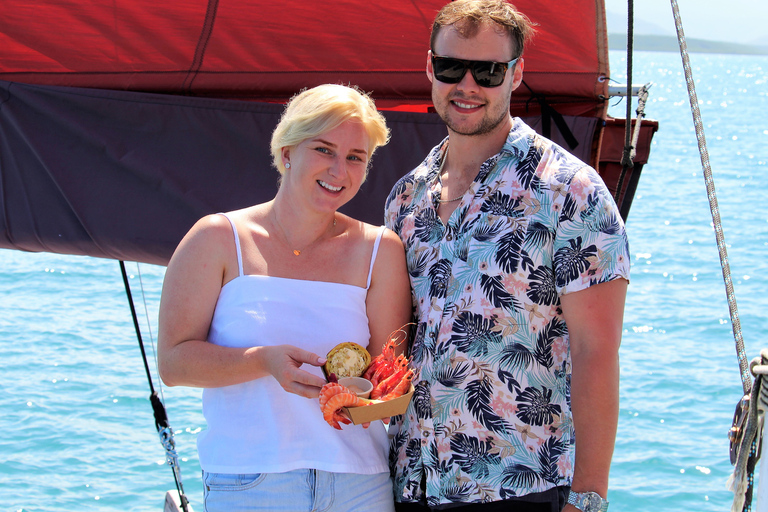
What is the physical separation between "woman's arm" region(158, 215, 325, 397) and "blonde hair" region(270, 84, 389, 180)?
0.26m

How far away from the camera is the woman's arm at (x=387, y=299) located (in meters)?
1.93

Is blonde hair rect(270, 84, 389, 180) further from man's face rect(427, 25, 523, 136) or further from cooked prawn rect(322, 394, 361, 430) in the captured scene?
cooked prawn rect(322, 394, 361, 430)

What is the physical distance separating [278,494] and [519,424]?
1.82 feet

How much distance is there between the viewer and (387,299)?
193 centimetres

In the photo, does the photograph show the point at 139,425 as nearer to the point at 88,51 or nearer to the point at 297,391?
the point at 88,51

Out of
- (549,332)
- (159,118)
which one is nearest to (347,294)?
(549,332)

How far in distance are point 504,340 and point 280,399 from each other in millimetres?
525

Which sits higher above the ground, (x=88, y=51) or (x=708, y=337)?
(x=88, y=51)

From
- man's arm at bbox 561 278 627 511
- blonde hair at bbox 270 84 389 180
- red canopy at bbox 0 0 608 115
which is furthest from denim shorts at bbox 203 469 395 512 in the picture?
red canopy at bbox 0 0 608 115

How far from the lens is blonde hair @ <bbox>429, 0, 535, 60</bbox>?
1.87 meters

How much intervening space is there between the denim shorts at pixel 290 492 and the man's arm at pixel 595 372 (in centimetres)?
47

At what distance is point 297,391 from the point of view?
168 centimetres

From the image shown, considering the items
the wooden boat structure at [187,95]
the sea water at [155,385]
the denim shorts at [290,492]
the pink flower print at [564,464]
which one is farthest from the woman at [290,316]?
the sea water at [155,385]

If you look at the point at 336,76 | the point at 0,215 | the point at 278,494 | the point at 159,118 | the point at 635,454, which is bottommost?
the point at 635,454
